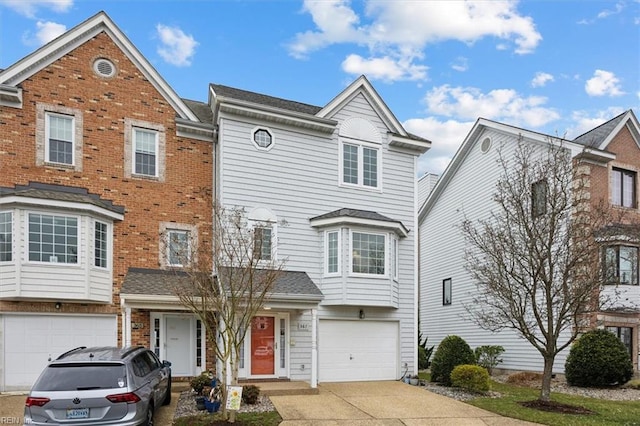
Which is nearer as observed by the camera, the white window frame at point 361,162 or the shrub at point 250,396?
the shrub at point 250,396

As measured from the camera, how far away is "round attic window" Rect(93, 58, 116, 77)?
52.0ft

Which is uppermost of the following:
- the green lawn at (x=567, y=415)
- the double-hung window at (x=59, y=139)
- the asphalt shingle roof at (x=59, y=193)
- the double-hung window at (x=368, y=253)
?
the double-hung window at (x=59, y=139)

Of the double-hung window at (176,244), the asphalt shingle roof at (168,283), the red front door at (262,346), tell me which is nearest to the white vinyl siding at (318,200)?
the red front door at (262,346)

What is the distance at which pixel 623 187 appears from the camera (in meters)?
20.3

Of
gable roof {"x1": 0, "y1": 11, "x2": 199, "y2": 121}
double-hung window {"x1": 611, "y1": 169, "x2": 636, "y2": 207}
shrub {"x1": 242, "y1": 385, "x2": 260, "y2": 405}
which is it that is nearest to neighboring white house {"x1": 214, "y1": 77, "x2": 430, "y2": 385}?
gable roof {"x1": 0, "y1": 11, "x2": 199, "y2": 121}

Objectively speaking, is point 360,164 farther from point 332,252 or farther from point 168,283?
point 168,283

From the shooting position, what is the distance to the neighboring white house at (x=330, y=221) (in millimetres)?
16250

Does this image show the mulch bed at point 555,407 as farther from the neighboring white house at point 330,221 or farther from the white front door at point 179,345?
the white front door at point 179,345

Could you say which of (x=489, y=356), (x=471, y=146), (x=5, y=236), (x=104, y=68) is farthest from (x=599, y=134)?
(x=5, y=236)

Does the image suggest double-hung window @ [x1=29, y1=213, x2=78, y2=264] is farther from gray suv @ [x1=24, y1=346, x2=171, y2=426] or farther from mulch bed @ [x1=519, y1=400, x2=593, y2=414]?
mulch bed @ [x1=519, y1=400, x2=593, y2=414]

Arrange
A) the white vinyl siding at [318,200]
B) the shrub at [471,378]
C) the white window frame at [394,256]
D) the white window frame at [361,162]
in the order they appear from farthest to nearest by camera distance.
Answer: the white window frame at [361,162]
the white window frame at [394,256]
the white vinyl siding at [318,200]
the shrub at [471,378]

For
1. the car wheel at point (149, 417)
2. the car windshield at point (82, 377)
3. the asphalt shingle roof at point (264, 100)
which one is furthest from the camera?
the asphalt shingle roof at point (264, 100)

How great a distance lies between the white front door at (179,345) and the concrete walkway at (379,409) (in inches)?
144

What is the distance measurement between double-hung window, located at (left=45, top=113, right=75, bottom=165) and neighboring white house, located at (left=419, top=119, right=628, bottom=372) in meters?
16.0
